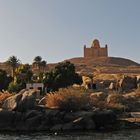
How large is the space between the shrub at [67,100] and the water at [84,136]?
1311 cm

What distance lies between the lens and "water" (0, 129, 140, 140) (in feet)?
181

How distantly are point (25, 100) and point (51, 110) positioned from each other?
4.57 metres

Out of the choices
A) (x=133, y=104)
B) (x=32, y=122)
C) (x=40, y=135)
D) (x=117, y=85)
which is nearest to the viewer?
(x=40, y=135)

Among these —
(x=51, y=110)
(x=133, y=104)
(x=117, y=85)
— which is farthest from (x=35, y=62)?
(x=51, y=110)

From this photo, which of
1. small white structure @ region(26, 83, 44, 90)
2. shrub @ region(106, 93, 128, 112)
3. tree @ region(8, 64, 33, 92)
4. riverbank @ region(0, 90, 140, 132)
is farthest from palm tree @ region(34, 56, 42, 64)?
riverbank @ region(0, 90, 140, 132)

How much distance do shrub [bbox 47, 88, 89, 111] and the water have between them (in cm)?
1311

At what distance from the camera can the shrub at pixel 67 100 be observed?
2904 inches

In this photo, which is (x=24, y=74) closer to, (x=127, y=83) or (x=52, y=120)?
(x=127, y=83)

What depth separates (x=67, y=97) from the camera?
74875 mm

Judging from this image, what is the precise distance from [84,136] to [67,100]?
17.3 meters

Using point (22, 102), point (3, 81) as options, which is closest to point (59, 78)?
point (3, 81)

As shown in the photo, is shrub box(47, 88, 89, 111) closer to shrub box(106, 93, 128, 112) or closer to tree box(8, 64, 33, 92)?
shrub box(106, 93, 128, 112)

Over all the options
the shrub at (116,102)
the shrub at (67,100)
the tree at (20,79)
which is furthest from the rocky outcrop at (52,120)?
the tree at (20,79)

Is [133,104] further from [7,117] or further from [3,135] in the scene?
[3,135]
